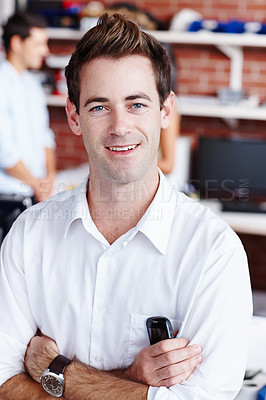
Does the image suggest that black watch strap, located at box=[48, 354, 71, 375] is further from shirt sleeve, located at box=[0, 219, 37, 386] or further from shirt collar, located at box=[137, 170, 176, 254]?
shirt collar, located at box=[137, 170, 176, 254]

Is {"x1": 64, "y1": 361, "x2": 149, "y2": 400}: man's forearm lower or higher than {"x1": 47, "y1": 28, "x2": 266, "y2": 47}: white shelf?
lower

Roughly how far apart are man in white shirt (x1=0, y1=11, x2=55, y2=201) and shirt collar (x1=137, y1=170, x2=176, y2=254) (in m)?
1.62

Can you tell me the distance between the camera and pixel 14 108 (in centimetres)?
312

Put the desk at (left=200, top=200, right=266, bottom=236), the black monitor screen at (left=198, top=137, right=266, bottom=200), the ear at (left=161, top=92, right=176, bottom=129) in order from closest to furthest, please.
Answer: the ear at (left=161, top=92, right=176, bottom=129), the desk at (left=200, top=200, right=266, bottom=236), the black monitor screen at (left=198, top=137, right=266, bottom=200)

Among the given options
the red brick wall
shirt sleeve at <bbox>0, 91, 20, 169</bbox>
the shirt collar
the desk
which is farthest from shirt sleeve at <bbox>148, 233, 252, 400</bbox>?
the red brick wall

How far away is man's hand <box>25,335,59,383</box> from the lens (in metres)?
1.38

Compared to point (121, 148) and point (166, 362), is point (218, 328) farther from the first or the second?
point (121, 148)

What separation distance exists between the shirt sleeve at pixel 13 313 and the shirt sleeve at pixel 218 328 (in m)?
0.37

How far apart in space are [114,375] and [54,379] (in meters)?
0.14

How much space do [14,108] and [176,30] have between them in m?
1.22

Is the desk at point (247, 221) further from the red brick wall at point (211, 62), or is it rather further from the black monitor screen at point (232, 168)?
the red brick wall at point (211, 62)

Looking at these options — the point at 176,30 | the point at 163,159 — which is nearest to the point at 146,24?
the point at 176,30

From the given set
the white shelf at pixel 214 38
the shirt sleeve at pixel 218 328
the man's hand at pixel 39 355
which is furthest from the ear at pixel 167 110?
the white shelf at pixel 214 38

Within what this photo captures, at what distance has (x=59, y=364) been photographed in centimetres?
135
